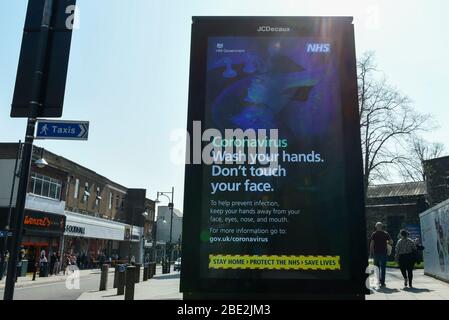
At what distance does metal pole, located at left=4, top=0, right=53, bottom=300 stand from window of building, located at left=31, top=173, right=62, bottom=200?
29.0m

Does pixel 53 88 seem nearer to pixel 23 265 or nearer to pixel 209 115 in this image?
pixel 209 115

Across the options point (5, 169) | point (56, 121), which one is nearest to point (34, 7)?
point (56, 121)

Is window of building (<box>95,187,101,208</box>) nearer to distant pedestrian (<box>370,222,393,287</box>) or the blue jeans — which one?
the blue jeans

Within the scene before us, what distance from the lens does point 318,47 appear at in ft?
16.8

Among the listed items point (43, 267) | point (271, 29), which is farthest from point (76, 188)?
point (271, 29)

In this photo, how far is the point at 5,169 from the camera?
3109cm

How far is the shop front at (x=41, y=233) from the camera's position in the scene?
99.8 ft

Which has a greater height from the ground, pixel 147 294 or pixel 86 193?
pixel 86 193

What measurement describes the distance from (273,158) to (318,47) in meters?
1.50

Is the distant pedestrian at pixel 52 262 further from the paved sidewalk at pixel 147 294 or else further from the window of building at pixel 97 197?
the paved sidewalk at pixel 147 294

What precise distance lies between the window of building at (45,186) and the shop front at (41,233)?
1661 millimetres

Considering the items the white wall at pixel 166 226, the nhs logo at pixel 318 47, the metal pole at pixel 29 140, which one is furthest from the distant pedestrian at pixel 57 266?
the white wall at pixel 166 226

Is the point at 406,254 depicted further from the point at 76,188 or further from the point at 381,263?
the point at 76,188
